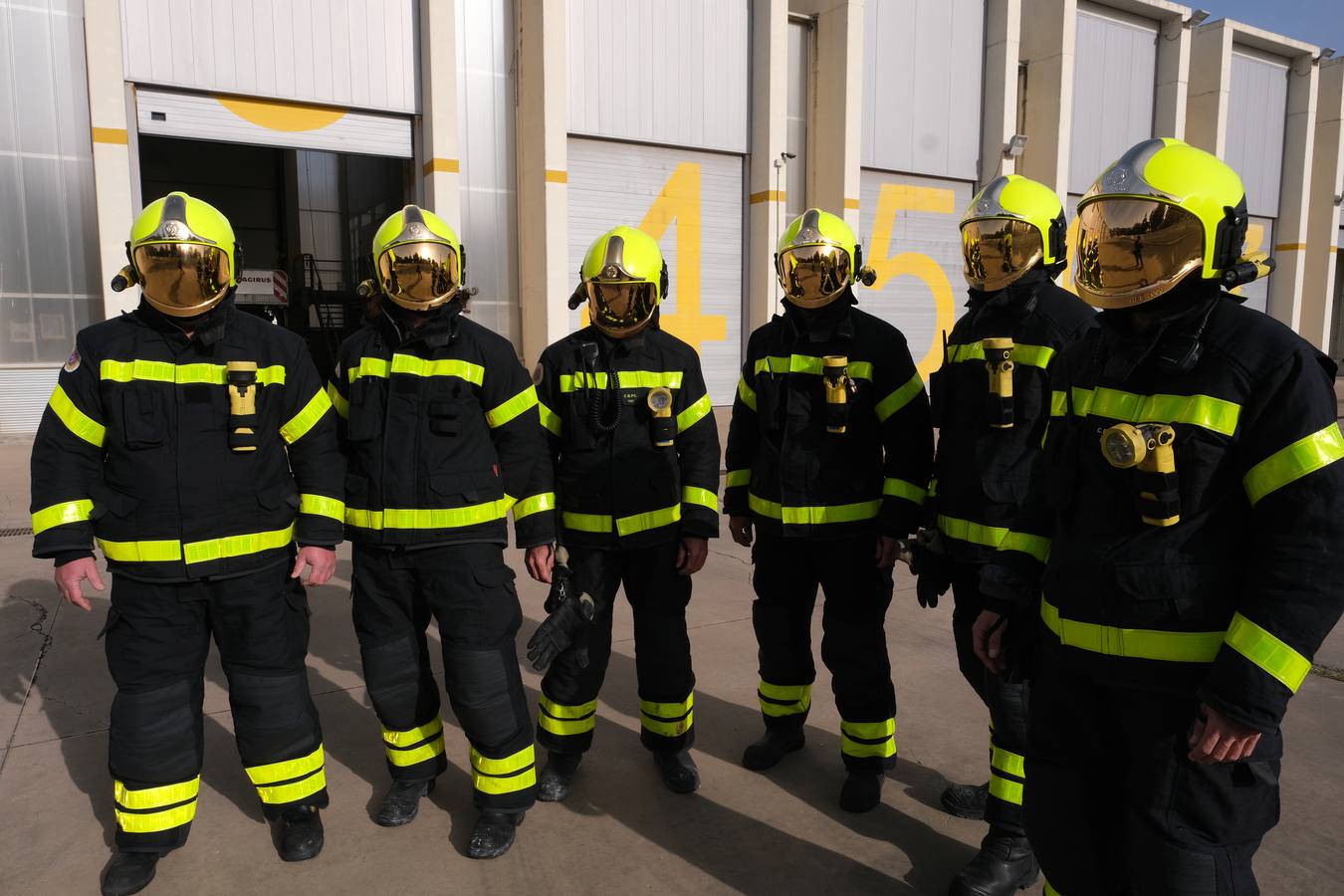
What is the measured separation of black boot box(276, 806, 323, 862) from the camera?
2744mm

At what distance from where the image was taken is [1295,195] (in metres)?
21.4

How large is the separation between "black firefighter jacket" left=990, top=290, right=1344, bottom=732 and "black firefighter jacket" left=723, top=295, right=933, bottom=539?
113cm

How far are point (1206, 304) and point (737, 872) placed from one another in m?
2.02

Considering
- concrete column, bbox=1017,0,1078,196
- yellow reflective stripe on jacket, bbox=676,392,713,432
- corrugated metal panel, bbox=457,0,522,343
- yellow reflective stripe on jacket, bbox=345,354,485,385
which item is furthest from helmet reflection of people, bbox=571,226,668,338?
concrete column, bbox=1017,0,1078,196

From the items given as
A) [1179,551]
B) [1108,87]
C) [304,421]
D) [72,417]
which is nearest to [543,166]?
[304,421]

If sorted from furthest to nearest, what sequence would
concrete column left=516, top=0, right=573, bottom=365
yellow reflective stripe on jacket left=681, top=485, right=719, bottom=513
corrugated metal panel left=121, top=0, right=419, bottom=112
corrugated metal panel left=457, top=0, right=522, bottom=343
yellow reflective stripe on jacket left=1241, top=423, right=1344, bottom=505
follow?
corrugated metal panel left=457, top=0, right=522, bottom=343 < concrete column left=516, top=0, right=573, bottom=365 < corrugated metal panel left=121, top=0, right=419, bottom=112 < yellow reflective stripe on jacket left=681, top=485, right=719, bottom=513 < yellow reflective stripe on jacket left=1241, top=423, right=1344, bottom=505

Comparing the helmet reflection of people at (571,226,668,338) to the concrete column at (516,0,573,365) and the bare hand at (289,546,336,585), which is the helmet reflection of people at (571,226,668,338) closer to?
the bare hand at (289,546,336,585)

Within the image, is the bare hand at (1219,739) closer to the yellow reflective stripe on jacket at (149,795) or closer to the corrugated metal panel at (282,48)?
the yellow reflective stripe on jacket at (149,795)

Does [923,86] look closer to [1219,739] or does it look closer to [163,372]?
[163,372]

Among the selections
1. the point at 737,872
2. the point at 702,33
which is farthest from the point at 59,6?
the point at 737,872

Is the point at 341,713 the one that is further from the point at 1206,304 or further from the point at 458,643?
the point at 1206,304

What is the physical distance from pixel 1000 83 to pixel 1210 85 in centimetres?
665

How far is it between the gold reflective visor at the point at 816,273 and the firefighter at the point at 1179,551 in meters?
1.27

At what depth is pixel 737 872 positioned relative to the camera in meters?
2.67
